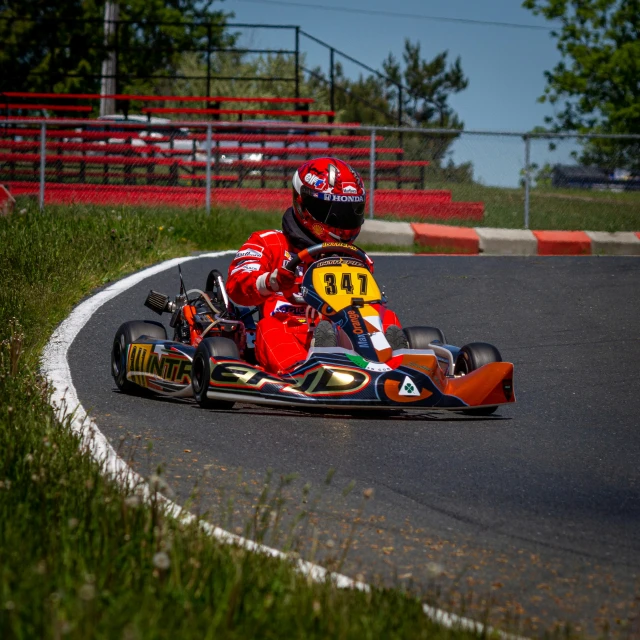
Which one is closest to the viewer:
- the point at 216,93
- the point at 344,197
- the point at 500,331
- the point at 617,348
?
the point at 344,197

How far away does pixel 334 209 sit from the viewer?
6.96m

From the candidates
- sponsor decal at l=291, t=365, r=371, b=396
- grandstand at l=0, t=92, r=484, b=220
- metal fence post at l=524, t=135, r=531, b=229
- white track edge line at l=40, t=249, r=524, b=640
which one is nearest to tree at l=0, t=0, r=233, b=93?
grandstand at l=0, t=92, r=484, b=220

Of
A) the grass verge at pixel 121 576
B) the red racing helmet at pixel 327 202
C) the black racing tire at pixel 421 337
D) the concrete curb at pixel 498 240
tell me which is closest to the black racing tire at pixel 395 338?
the black racing tire at pixel 421 337

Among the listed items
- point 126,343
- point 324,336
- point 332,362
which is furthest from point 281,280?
point 126,343

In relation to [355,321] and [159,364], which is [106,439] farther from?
[355,321]

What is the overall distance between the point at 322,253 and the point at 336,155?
616 inches

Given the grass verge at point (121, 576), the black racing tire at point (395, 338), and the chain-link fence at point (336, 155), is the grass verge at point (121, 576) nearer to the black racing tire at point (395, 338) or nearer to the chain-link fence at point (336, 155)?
the black racing tire at point (395, 338)

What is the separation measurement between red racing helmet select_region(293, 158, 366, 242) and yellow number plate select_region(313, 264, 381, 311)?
1.42ft

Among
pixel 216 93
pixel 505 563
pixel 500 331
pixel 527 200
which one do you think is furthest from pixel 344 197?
pixel 216 93

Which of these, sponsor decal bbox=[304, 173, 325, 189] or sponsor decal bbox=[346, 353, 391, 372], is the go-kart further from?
sponsor decal bbox=[304, 173, 325, 189]

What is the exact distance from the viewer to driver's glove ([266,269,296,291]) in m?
6.66

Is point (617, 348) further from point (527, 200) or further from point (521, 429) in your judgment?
point (527, 200)

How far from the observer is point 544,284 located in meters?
12.0

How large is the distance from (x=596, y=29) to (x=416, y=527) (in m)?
37.1
